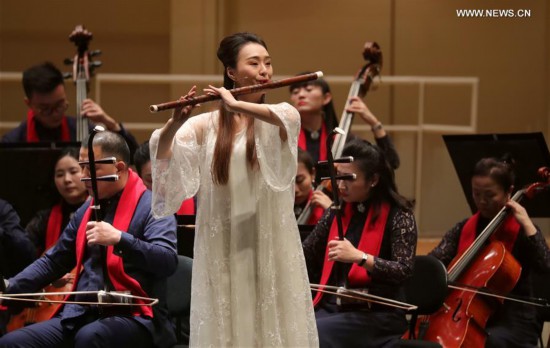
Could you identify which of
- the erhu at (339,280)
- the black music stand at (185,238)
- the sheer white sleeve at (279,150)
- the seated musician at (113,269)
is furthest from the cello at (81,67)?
the sheer white sleeve at (279,150)

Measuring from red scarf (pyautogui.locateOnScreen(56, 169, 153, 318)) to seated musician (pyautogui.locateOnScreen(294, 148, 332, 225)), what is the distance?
94 cm

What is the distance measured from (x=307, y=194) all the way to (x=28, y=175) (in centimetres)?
117

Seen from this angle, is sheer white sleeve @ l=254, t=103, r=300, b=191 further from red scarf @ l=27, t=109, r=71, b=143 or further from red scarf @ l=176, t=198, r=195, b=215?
red scarf @ l=27, t=109, r=71, b=143

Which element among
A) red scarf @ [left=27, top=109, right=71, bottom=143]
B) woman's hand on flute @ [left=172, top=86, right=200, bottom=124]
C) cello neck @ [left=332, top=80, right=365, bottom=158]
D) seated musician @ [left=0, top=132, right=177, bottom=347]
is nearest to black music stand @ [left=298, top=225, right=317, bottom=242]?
cello neck @ [left=332, top=80, right=365, bottom=158]

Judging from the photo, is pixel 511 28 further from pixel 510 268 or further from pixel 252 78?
pixel 252 78

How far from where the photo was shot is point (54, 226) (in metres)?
4.35

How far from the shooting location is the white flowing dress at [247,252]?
9.71ft

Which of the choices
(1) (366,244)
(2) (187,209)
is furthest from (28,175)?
(1) (366,244)

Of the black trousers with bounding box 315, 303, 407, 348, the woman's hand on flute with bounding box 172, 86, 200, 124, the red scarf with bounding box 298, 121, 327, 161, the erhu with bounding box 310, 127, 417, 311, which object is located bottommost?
the black trousers with bounding box 315, 303, 407, 348

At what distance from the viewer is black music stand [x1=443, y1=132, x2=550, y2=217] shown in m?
4.10

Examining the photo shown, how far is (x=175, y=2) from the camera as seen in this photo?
6.39 m

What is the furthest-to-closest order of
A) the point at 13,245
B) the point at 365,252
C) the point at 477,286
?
1. the point at 13,245
2. the point at 477,286
3. the point at 365,252

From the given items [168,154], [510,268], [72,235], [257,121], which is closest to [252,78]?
[257,121]

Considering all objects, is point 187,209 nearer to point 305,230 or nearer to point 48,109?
point 305,230
